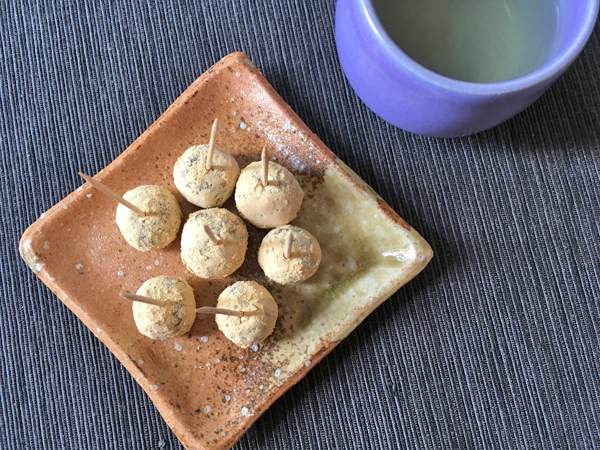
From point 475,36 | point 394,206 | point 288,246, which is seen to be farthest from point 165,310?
point 475,36

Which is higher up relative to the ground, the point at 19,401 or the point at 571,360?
the point at 19,401

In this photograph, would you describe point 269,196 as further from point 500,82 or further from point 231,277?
point 500,82

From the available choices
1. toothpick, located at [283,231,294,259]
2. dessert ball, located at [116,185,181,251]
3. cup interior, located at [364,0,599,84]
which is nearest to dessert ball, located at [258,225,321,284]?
toothpick, located at [283,231,294,259]

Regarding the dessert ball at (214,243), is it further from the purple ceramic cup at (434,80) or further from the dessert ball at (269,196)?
the purple ceramic cup at (434,80)

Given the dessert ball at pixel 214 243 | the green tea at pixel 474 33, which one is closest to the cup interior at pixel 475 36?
the green tea at pixel 474 33

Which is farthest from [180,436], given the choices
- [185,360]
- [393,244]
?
[393,244]

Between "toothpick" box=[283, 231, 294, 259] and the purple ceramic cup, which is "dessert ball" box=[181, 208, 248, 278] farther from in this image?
the purple ceramic cup

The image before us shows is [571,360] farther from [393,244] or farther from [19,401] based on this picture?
[19,401]
